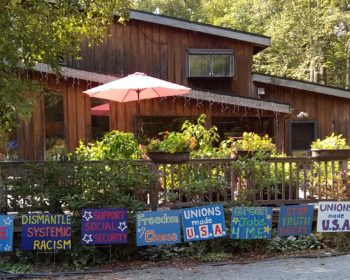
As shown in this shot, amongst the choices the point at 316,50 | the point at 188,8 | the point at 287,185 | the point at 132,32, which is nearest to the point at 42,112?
the point at 132,32

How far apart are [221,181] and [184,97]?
564cm

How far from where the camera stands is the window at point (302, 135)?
1462 cm

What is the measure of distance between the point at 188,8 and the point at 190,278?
3212 cm

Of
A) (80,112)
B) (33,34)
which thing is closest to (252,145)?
(33,34)

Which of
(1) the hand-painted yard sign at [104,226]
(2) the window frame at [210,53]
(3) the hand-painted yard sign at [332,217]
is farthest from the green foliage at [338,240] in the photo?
(2) the window frame at [210,53]

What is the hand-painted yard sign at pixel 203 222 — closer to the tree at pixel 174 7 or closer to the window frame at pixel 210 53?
the window frame at pixel 210 53

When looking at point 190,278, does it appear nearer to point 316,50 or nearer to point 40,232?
point 40,232

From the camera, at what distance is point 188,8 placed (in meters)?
35.4

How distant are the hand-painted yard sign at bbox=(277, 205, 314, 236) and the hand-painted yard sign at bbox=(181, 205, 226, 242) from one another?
0.98m

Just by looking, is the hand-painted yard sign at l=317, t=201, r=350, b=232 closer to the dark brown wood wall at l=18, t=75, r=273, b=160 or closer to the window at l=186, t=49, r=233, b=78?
the dark brown wood wall at l=18, t=75, r=273, b=160

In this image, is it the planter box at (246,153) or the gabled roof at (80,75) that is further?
the gabled roof at (80,75)

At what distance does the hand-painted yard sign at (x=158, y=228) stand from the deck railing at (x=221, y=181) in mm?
449

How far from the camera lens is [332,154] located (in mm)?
7414

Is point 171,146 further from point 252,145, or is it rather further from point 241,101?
point 241,101
